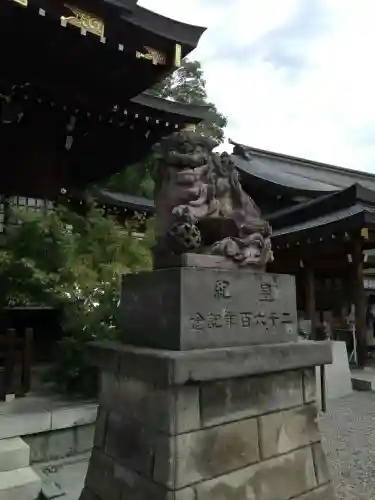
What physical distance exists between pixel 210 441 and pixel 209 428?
74 mm

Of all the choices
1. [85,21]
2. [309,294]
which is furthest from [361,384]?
[85,21]

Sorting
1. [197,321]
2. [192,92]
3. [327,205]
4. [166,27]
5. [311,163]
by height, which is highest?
[192,92]

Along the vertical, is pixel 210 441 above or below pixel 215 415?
below

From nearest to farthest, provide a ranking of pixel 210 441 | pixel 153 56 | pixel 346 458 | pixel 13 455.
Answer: pixel 210 441
pixel 13 455
pixel 346 458
pixel 153 56

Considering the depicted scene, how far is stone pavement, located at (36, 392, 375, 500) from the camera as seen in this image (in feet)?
12.5

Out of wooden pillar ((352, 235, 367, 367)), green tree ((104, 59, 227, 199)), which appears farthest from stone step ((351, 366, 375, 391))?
green tree ((104, 59, 227, 199))

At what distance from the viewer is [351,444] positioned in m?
5.07

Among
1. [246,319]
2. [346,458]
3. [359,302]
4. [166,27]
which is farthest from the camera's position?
[359,302]

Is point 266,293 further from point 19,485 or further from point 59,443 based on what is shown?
point 59,443

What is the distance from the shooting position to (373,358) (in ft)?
32.4

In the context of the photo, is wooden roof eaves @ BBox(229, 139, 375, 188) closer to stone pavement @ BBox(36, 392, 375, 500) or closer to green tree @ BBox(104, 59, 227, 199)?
green tree @ BBox(104, 59, 227, 199)

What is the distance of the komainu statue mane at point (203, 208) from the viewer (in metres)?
2.88

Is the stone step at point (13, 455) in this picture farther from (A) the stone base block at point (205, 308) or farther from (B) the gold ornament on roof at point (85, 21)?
(B) the gold ornament on roof at point (85, 21)

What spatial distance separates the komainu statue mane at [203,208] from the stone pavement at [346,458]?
7.59 feet
